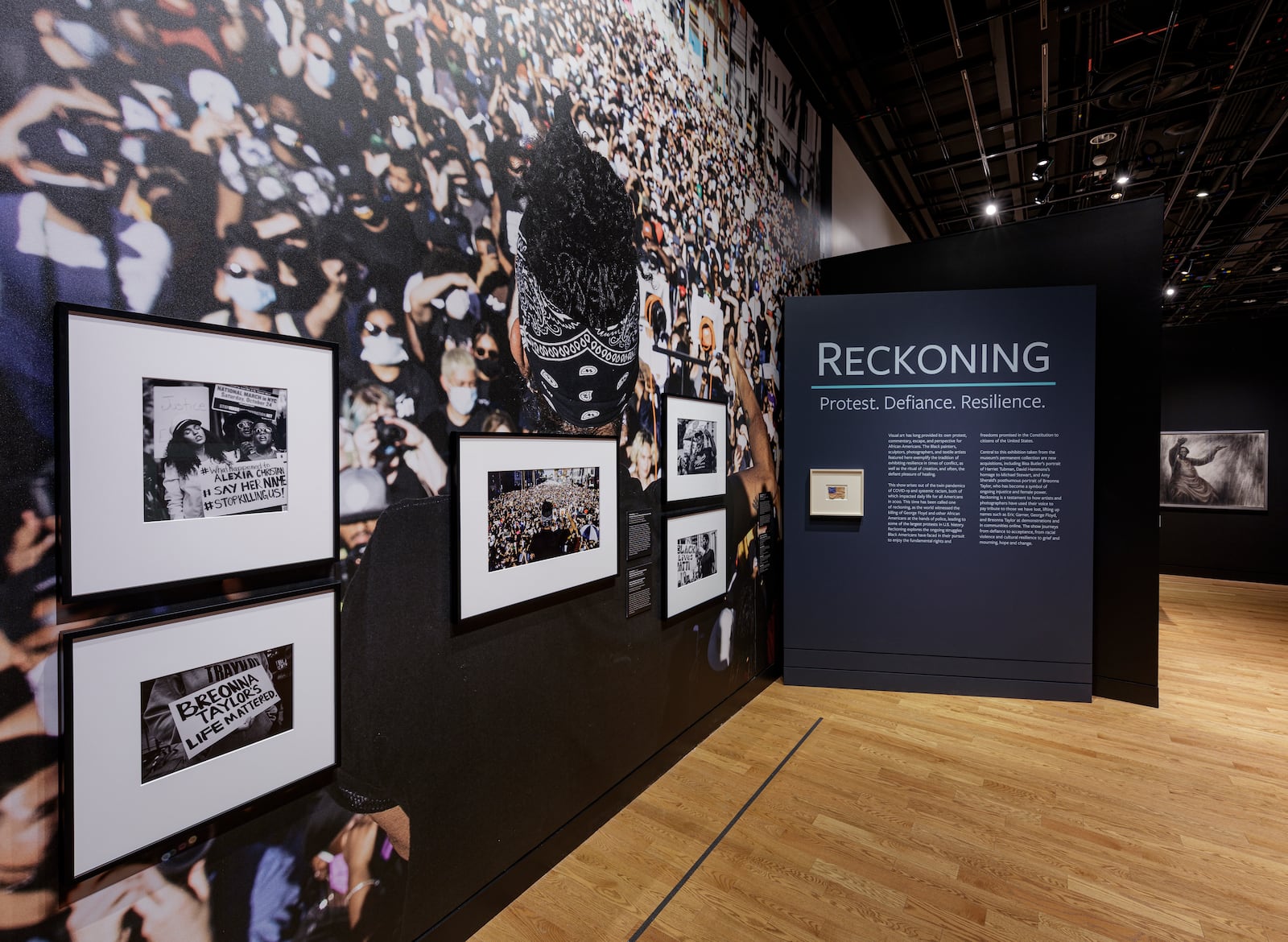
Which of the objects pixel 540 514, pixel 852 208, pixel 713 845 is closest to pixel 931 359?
pixel 852 208

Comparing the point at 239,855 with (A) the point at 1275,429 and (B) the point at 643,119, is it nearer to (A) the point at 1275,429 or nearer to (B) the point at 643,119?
(B) the point at 643,119

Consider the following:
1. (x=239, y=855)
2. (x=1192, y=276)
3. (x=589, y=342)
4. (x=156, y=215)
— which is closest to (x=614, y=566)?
(x=589, y=342)

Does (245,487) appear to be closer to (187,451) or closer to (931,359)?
(187,451)

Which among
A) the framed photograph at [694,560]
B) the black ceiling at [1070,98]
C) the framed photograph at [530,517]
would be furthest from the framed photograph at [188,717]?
the black ceiling at [1070,98]

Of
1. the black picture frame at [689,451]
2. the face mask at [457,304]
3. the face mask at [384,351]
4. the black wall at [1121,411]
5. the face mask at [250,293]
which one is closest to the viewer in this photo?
the face mask at [250,293]

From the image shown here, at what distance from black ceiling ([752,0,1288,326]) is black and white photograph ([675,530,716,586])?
341 cm

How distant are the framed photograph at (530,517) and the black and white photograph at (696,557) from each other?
58 centimetres

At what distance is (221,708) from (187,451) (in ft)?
1.87

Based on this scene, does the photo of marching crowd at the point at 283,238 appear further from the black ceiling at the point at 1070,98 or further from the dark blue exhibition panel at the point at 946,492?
the black ceiling at the point at 1070,98

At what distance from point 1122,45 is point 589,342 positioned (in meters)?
4.52

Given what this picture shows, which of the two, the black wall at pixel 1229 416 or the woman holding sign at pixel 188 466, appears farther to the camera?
the black wall at pixel 1229 416

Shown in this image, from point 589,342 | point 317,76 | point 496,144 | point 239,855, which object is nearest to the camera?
point 239,855

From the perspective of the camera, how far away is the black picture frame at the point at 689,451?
9.59 ft

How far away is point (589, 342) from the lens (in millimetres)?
2393
